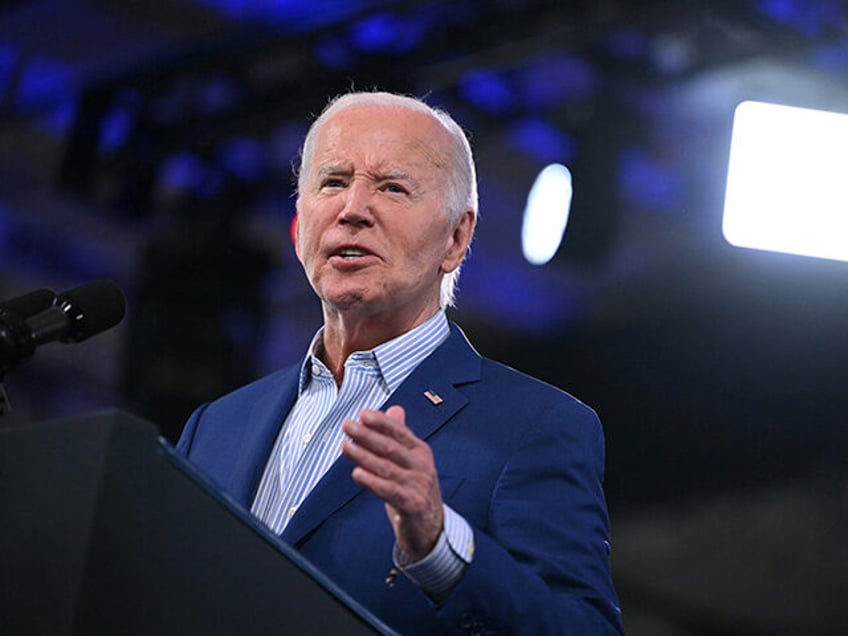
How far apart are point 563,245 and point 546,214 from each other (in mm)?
105

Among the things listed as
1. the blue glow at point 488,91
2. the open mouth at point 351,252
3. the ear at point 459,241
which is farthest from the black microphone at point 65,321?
the blue glow at point 488,91

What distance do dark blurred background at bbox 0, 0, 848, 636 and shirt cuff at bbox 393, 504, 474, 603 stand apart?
2536mm

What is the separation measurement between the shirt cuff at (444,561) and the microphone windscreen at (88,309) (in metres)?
0.43

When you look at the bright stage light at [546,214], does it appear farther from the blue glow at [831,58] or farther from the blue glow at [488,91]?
the blue glow at [831,58]

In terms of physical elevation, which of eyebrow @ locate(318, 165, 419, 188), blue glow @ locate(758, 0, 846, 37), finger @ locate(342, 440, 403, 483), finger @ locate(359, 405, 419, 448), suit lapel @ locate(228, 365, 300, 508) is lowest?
suit lapel @ locate(228, 365, 300, 508)

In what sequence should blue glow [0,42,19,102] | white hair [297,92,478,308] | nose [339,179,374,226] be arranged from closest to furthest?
nose [339,179,374,226] < white hair [297,92,478,308] < blue glow [0,42,19,102]

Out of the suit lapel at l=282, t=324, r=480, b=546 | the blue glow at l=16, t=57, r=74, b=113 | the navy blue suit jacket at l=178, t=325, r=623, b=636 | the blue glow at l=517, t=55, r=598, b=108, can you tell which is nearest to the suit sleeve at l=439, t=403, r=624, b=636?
the navy blue suit jacket at l=178, t=325, r=623, b=636

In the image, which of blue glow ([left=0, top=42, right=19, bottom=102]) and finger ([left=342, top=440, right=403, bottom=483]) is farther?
blue glow ([left=0, top=42, right=19, bottom=102])

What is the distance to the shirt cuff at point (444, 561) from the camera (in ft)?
4.66

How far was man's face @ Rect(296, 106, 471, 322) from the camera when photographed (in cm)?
203

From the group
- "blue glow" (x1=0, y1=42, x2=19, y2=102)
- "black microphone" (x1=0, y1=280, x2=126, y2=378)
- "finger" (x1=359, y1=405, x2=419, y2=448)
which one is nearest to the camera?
"finger" (x1=359, y1=405, x2=419, y2=448)

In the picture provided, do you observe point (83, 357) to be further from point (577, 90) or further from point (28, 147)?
point (577, 90)

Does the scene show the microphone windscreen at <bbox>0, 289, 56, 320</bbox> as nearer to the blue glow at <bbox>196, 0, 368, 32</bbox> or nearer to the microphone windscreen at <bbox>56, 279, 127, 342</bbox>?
the microphone windscreen at <bbox>56, 279, 127, 342</bbox>

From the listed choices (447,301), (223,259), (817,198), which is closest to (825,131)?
(817,198)
